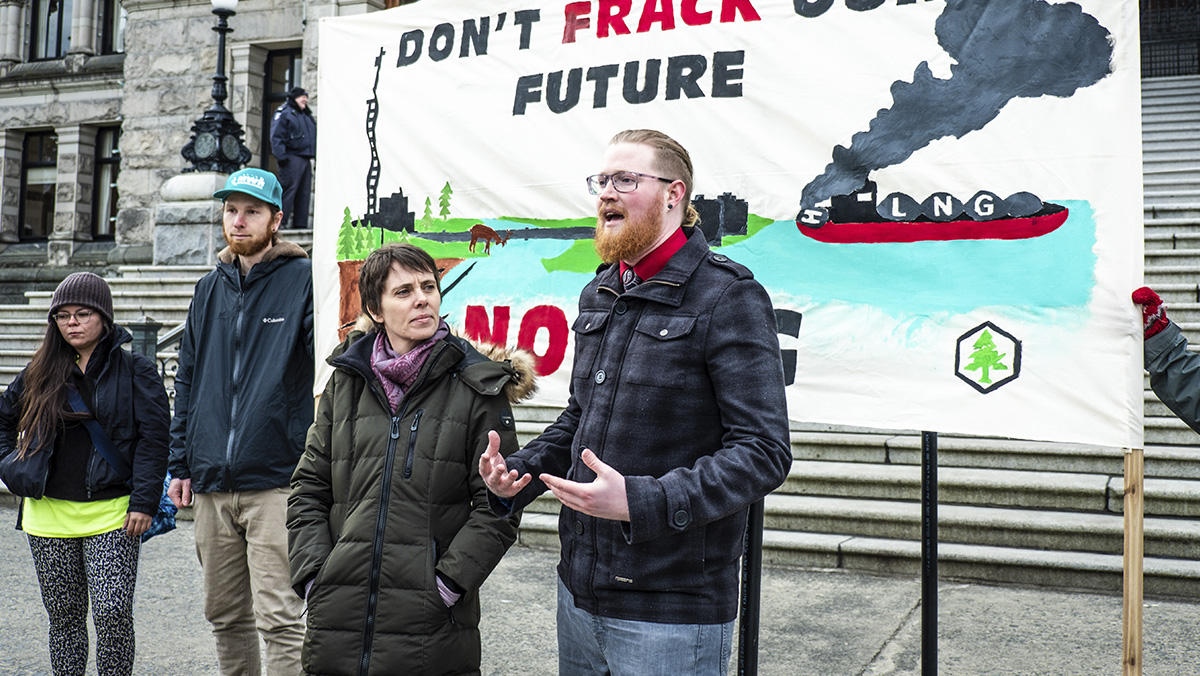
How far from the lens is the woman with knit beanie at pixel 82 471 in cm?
377

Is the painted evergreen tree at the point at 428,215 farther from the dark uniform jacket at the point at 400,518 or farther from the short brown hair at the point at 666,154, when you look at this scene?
the short brown hair at the point at 666,154

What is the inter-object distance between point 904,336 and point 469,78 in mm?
2093

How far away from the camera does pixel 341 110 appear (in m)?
4.39

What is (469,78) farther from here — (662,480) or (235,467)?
(662,480)

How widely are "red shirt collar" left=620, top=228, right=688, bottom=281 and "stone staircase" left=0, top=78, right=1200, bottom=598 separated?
13.5ft

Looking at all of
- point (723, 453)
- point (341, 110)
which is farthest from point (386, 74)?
point (723, 453)

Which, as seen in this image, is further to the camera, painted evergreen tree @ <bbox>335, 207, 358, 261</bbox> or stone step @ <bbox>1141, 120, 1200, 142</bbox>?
stone step @ <bbox>1141, 120, 1200, 142</bbox>

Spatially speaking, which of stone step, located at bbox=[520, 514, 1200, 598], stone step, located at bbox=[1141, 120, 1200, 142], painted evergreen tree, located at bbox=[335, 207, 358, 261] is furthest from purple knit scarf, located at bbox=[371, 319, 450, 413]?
stone step, located at bbox=[1141, 120, 1200, 142]

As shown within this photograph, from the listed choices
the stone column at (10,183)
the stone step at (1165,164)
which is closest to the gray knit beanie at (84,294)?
the stone step at (1165,164)

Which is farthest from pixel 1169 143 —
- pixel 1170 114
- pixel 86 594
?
pixel 86 594

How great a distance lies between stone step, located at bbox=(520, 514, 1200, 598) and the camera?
5.30 m

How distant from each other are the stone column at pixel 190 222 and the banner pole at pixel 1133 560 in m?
12.7

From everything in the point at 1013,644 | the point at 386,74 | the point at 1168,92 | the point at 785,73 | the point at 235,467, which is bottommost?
the point at 1013,644

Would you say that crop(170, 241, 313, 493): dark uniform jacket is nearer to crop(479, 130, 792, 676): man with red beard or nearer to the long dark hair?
the long dark hair
